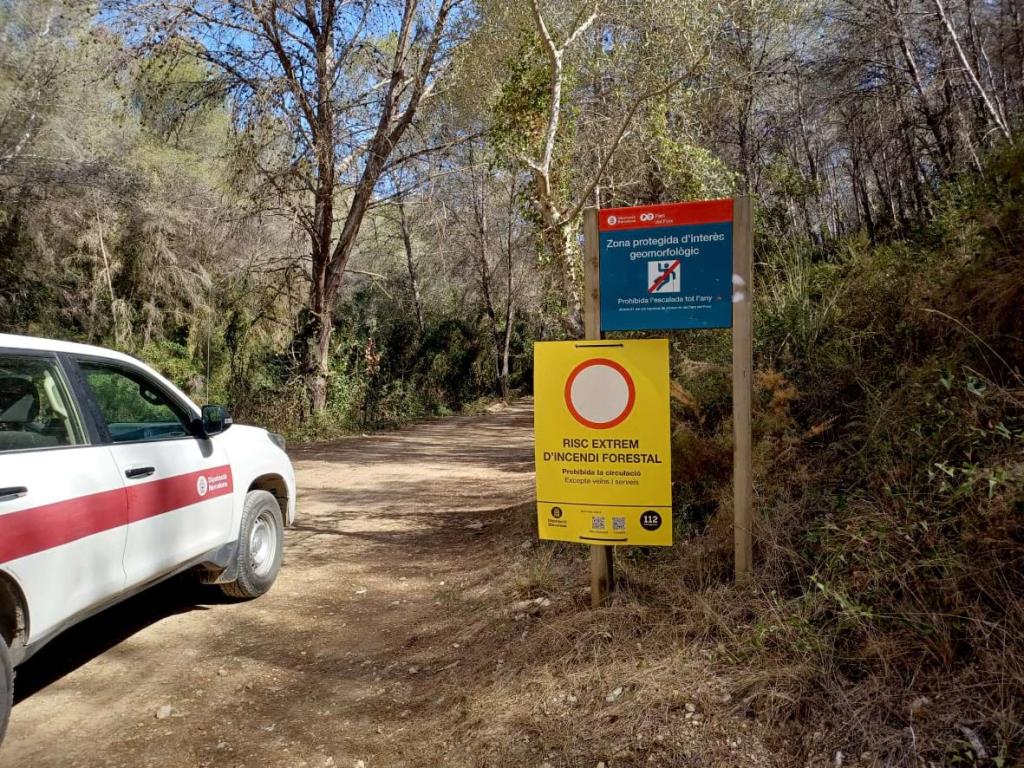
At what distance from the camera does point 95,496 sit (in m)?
3.56

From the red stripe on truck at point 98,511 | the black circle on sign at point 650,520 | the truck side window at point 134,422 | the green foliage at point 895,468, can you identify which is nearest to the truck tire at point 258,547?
the red stripe on truck at point 98,511

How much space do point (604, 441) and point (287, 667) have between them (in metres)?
2.25

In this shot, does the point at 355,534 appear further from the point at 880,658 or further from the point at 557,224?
the point at 880,658

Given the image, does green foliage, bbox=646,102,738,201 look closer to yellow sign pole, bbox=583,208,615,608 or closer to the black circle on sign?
yellow sign pole, bbox=583,208,615,608

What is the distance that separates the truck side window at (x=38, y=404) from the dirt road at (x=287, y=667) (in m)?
1.41

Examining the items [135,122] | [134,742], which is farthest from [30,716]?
[135,122]

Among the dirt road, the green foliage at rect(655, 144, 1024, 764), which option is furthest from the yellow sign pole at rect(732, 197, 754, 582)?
the dirt road

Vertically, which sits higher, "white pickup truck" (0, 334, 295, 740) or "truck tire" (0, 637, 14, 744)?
"white pickup truck" (0, 334, 295, 740)

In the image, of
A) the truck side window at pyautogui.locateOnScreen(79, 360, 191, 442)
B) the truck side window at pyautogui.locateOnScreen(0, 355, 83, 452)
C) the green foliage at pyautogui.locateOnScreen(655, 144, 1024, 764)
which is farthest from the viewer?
the truck side window at pyautogui.locateOnScreen(79, 360, 191, 442)

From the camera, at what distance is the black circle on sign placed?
3852mm

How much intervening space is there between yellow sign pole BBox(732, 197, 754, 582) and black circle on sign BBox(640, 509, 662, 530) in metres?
0.39

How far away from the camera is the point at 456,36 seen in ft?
43.8

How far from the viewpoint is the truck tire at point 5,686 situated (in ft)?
9.74

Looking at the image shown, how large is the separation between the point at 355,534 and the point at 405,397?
13.7 meters
